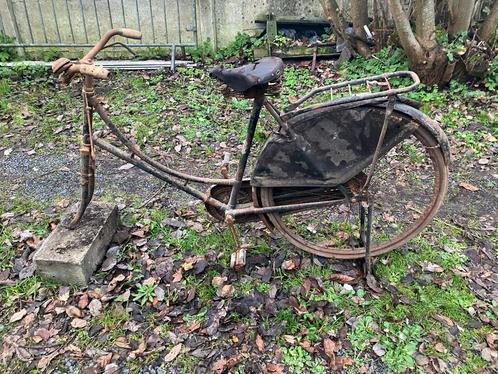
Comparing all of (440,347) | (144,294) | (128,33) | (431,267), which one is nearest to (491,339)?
(440,347)

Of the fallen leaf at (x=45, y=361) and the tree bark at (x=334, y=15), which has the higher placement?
the tree bark at (x=334, y=15)

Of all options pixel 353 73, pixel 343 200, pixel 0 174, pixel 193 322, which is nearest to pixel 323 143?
pixel 343 200

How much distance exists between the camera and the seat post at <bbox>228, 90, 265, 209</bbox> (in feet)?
8.07

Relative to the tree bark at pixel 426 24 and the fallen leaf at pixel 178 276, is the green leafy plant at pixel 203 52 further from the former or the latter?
the fallen leaf at pixel 178 276

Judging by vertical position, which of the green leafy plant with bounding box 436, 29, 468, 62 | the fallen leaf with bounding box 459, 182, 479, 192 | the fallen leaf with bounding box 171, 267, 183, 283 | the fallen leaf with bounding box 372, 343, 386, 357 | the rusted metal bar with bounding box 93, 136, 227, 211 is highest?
the green leafy plant with bounding box 436, 29, 468, 62

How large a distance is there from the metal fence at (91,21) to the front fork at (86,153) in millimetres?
4319

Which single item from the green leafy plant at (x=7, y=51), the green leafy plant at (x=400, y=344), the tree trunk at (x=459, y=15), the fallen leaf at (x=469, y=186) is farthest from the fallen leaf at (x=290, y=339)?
the green leafy plant at (x=7, y=51)

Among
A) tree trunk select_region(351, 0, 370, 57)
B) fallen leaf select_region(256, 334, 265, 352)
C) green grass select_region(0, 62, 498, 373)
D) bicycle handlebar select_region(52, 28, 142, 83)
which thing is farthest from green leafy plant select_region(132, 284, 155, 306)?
tree trunk select_region(351, 0, 370, 57)

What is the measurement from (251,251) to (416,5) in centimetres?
Result: 375

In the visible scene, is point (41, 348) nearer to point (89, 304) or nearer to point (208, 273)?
point (89, 304)

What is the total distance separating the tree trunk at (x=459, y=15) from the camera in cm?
514

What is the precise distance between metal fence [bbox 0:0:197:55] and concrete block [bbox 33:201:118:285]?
14.0 feet

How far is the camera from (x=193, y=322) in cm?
268

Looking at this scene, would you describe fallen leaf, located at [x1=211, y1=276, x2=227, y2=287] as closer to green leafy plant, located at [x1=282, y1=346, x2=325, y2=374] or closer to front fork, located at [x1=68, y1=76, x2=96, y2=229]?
green leafy plant, located at [x1=282, y1=346, x2=325, y2=374]
